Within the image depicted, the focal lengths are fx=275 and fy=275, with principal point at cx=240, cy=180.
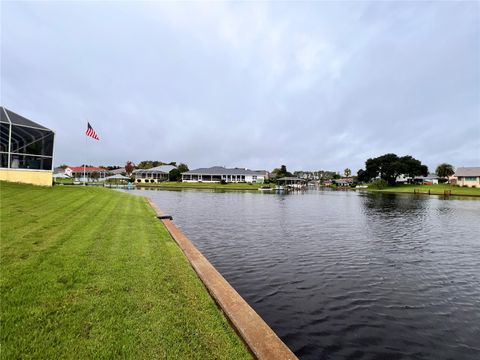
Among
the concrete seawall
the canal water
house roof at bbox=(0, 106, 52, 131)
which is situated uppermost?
house roof at bbox=(0, 106, 52, 131)

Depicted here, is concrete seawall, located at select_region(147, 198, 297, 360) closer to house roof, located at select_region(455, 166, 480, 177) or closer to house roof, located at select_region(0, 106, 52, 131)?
house roof, located at select_region(0, 106, 52, 131)

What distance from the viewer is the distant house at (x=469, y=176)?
81.6 metres

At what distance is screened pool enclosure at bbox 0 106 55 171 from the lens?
68.3 ft

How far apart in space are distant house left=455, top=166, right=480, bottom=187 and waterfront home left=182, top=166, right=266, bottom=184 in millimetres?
66469

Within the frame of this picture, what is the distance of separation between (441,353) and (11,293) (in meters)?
7.63

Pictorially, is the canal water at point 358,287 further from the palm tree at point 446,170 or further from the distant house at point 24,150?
the palm tree at point 446,170

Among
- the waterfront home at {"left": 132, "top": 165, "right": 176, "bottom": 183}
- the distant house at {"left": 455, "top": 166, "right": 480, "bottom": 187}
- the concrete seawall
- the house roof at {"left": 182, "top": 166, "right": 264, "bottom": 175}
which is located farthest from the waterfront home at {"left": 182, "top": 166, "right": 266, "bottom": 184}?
the concrete seawall

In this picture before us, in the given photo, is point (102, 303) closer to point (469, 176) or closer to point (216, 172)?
point (216, 172)

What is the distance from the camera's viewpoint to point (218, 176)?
107438 mm

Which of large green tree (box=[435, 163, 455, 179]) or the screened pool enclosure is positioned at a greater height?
large green tree (box=[435, 163, 455, 179])

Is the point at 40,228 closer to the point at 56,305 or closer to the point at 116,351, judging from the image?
the point at 56,305

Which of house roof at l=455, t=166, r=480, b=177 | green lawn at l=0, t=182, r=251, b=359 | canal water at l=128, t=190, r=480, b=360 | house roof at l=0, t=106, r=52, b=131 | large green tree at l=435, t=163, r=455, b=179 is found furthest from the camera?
large green tree at l=435, t=163, r=455, b=179

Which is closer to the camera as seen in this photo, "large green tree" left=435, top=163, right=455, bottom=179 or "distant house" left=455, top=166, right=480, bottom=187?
"distant house" left=455, top=166, right=480, bottom=187

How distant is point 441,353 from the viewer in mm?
4969
